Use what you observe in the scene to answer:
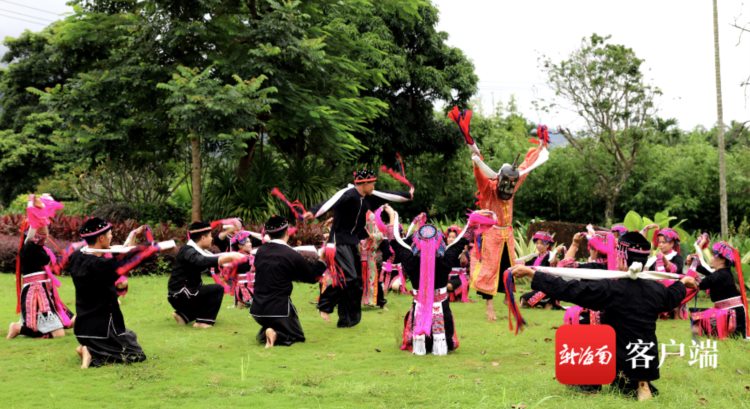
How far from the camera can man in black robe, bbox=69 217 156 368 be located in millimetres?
6367

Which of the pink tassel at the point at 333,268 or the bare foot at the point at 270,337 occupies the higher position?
the pink tassel at the point at 333,268

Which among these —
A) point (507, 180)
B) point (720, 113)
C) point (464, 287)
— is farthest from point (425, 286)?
point (720, 113)

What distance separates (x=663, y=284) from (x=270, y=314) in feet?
12.5

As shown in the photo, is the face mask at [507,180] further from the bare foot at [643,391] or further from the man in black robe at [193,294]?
the bare foot at [643,391]

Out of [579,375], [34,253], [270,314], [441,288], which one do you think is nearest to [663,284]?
[579,375]

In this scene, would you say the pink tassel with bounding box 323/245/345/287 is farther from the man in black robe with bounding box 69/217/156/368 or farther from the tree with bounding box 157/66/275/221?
the tree with bounding box 157/66/275/221

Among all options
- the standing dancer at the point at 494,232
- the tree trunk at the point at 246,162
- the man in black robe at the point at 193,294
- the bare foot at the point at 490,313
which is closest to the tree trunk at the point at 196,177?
the tree trunk at the point at 246,162

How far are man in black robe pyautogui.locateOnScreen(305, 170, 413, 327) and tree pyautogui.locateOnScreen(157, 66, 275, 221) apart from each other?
575 cm

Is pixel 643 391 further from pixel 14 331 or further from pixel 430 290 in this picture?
pixel 14 331

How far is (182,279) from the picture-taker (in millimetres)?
8484

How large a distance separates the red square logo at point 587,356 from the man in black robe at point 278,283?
10.1 feet

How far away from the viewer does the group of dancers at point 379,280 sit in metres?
5.42

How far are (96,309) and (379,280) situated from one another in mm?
4953

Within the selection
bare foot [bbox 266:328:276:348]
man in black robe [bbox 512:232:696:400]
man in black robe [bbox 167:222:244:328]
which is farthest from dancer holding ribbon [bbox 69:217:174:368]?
man in black robe [bbox 512:232:696:400]
